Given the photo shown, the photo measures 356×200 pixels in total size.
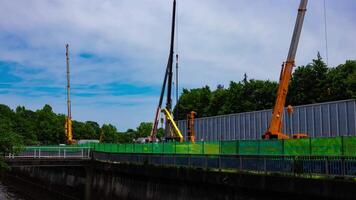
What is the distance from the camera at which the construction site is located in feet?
80.0

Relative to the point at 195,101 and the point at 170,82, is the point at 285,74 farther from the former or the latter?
the point at 195,101

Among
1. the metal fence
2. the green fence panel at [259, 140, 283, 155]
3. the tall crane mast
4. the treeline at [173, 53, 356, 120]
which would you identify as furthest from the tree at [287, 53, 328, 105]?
the green fence panel at [259, 140, 283, 155]

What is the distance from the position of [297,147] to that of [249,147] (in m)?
4.61

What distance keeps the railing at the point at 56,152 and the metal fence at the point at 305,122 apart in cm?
2671

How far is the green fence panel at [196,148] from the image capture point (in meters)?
38.7

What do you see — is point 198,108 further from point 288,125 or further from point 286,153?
point 286,153

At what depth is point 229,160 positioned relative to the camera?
103 ft

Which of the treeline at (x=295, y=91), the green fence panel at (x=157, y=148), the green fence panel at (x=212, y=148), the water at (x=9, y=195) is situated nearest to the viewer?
the green fence panel at (x=212, y=148)

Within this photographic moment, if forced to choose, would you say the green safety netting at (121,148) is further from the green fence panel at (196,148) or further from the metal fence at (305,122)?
the metal fence at (305,122)

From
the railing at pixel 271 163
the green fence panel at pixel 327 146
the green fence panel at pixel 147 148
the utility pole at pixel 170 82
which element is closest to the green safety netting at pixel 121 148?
the green fence panel at pixel 147 148

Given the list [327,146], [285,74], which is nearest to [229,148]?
[327,146]

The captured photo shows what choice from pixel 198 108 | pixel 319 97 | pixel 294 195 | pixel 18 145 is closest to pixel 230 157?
pixel 294 195

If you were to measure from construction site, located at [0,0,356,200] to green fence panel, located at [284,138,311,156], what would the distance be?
0.05 meters

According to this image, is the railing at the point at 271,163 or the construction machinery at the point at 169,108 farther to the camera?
the construction machinery at the point at 169,108
